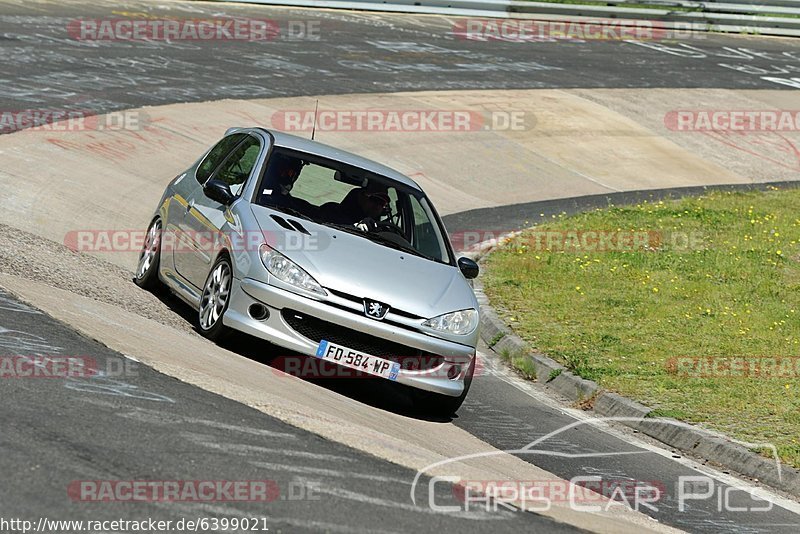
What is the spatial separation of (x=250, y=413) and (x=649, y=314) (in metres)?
6.96

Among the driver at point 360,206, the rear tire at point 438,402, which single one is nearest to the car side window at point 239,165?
the driver at point 360,206

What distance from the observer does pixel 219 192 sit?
9.63 m

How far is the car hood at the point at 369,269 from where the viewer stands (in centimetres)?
860

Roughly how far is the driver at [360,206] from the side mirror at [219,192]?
74 cm

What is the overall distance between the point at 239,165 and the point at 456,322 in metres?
2.47

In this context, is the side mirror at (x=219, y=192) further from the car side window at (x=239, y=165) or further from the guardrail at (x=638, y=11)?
the guardrail at (x=638, y=11)

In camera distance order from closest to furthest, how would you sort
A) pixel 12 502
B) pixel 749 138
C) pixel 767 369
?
pixel 12 502
pixel 767 369
pixel 749 138

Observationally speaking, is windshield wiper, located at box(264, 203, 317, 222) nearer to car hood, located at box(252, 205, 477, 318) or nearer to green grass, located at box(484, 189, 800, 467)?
car hood, located at box(252, 205, 477, 318)

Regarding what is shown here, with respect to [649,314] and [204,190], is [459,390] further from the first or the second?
[649,314]

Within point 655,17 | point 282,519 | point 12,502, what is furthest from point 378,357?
point 655,17

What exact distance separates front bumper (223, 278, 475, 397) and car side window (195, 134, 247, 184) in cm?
212

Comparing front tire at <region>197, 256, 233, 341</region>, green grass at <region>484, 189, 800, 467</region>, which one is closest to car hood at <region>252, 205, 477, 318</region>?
front tire at <region>197, 256, 233, 341</region>

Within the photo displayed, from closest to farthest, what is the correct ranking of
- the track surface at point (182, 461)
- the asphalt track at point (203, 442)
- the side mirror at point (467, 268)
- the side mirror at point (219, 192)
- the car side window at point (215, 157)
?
the track surface at point (182, 461) → the asphalt track at point (203, 442) → the side mirror at point (219, 192) → the side mirror at point (467, 268) → the car side window at point (215, 157)

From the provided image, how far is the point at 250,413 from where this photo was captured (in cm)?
682
